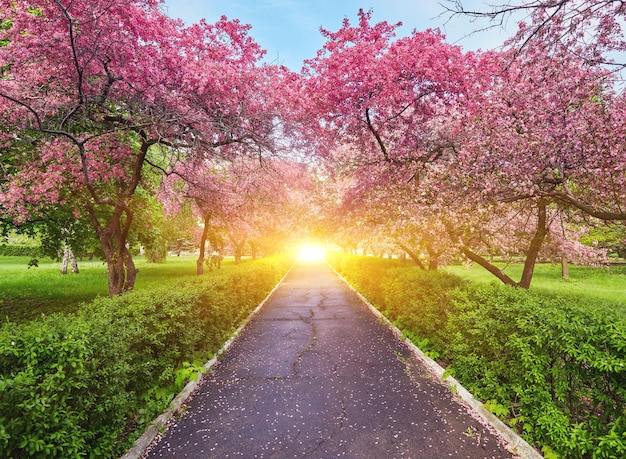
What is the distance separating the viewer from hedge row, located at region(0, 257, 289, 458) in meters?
2.67

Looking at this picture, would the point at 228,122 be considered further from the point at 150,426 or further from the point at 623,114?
the point at 623,114

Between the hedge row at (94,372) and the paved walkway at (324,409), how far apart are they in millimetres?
592

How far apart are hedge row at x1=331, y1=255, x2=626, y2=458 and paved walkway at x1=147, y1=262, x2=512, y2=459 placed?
539mm

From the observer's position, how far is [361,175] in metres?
10.7

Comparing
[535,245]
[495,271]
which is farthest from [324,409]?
[535,245]

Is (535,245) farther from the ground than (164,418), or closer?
farther from the ground

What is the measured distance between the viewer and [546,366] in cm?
388

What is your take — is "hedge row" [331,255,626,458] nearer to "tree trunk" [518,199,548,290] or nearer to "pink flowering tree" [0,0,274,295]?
"tree trunk" [518,199,548,290]

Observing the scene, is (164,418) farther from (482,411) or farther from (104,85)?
(104,85)

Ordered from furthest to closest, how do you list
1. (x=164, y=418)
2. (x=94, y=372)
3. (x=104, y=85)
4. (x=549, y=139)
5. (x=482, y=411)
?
(x=104, y=85), (x=549, y=139), (x=482, y=411), (x=164, y=418), (x=94, y=372)

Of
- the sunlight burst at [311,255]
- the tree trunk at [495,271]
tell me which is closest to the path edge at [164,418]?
the tree trunk at [495,271]

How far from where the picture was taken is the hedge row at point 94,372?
267 centimetres

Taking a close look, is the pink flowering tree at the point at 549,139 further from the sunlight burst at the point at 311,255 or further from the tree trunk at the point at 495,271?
the sunlight burst at the point at 311,255

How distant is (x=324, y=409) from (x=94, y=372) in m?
3.05
